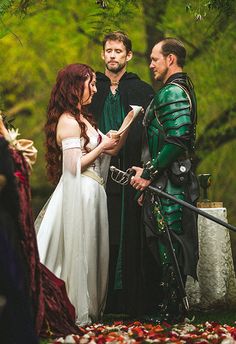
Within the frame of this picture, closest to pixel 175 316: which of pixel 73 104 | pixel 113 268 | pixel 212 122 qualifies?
pixel 113 268

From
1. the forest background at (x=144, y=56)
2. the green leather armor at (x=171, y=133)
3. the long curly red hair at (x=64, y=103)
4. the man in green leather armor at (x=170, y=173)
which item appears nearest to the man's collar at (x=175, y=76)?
the man in green leather armor at (x=170, y=173)

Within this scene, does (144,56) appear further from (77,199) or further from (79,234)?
(79,234)

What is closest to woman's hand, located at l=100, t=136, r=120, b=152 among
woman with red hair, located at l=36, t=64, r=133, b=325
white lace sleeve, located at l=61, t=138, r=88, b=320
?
woman with red hair, located at l=36, t=64, r=133, b=325

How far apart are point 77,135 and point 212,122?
8.95 metres

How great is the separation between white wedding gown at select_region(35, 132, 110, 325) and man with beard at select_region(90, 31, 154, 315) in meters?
0.65

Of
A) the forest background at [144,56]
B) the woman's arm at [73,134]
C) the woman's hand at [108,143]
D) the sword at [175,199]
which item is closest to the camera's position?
the sword at [175,199]

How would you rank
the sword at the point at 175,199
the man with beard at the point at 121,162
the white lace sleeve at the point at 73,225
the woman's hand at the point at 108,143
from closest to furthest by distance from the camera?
1. the sword at the point at 175,199
2. the white lace sleeve at the point at 73,225
3. the woman's hand at the point at 108,143
4. the man with beard at the point at 121,162

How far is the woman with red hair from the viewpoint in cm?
950

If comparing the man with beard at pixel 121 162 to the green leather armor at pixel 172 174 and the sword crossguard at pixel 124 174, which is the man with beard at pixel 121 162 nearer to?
the sword crossguard at pixel 124 174

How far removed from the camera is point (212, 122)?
1841 cm

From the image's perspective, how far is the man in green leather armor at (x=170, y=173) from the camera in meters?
9.53

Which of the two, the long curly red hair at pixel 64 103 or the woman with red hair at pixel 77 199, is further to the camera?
the long curly red hair at pixel 64 103

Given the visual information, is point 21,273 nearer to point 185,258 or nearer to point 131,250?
point 185,258

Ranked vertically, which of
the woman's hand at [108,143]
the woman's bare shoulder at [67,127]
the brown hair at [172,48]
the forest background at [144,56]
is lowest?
the woman's hand at [108,143]
